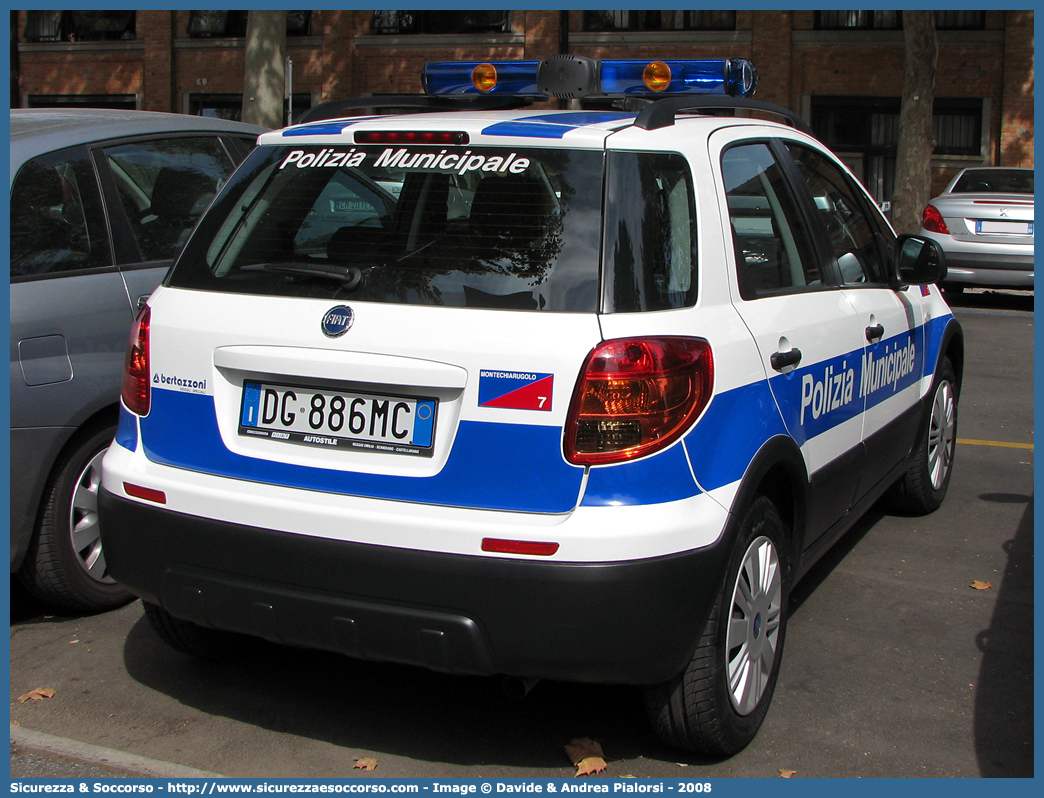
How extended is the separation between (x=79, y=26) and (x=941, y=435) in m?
28.5

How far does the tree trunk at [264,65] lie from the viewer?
16.2m

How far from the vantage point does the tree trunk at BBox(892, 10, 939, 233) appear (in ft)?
59.0

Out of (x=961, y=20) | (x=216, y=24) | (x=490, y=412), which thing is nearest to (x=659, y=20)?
(x=961, y=20)

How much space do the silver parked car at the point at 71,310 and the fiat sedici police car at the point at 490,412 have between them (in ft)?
2.30

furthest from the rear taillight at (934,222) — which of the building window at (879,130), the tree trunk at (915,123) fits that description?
the building window at (879,130)

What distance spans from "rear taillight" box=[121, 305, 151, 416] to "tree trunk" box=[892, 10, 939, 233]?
16.4 meters

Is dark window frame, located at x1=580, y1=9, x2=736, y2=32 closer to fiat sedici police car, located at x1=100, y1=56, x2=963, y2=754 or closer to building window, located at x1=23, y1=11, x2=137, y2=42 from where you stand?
building window, located at x1=23, y1=11, x2=137, y2=42

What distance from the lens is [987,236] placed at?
13.5 metres

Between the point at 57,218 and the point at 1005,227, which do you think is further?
the point at 1005,227

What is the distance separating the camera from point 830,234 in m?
4.20

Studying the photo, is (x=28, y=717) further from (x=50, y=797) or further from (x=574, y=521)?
(x=574, y=521)

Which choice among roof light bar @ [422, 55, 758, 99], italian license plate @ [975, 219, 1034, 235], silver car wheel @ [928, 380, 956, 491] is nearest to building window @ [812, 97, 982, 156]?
italian license plate @ [975, 219, 1034, 235]

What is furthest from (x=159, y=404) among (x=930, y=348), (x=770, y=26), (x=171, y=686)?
(x=770, y=26)

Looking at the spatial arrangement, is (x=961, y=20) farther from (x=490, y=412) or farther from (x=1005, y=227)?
(x=490, y=412)
